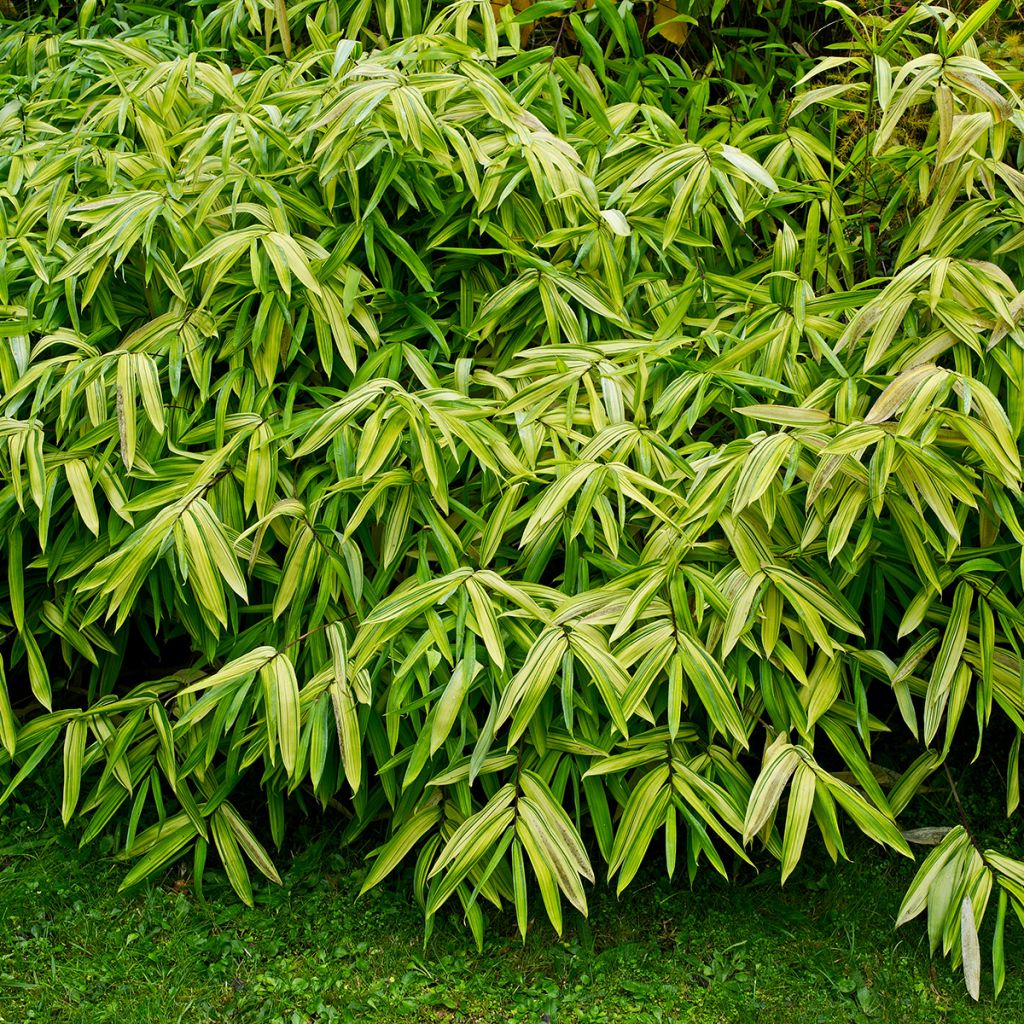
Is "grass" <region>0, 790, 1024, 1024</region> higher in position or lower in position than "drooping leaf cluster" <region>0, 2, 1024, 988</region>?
lower

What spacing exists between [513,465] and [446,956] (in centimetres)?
74

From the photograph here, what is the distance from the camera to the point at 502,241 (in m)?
1.95

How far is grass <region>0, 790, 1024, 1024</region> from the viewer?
172cm

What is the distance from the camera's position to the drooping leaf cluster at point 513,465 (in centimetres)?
167

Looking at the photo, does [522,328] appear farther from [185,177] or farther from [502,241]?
[185,177]

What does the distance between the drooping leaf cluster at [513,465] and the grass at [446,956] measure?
87mm

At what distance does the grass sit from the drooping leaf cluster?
9cm

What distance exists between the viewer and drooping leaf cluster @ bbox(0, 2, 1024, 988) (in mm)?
1666

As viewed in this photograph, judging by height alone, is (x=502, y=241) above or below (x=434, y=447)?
above

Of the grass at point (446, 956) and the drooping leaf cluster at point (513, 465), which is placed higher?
the drooping leaf cluster at point (513, 465)

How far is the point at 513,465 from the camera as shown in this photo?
1765 mm

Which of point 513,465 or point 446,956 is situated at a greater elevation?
point 513,465

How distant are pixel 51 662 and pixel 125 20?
61.6 inches

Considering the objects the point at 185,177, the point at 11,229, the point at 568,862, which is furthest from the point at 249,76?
the point at 568,862
